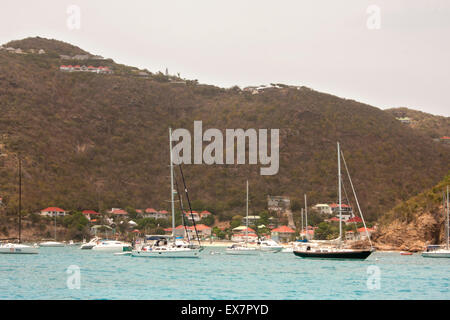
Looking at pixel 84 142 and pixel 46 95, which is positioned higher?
pixel 46 95

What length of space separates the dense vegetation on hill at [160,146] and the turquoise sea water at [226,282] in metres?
60.4

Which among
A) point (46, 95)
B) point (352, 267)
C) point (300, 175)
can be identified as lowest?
point (352, 267)

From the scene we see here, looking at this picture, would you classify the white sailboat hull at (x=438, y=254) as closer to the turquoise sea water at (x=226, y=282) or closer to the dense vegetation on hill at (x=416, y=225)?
the dense vegetation on hill at (x=416, y=225)

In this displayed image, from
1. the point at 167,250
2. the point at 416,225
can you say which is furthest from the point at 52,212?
the point at 416,225

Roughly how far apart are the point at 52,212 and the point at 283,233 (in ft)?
129

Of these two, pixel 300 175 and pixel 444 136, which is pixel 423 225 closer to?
pixel 300 175

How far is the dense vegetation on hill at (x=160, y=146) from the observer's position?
120 meters

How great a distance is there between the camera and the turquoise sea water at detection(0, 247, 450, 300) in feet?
101

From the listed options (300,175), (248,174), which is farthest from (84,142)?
(300,175)

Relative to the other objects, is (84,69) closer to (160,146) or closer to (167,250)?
(160,146)

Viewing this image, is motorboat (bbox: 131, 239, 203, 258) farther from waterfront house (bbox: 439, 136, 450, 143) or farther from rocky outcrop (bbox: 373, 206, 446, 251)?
waterfront house (bbox: 439, 136, 450, 143)
